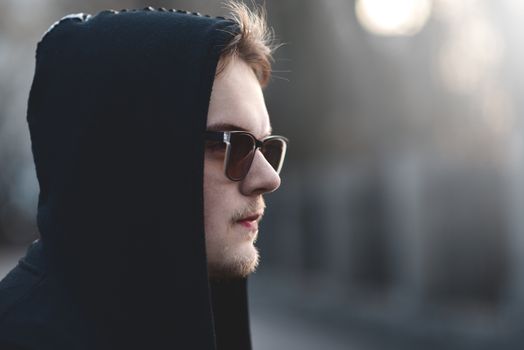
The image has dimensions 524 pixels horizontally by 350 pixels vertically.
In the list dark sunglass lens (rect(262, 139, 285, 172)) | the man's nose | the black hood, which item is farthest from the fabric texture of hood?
dark sunglass lens (rect(262, 139, 285, 172))

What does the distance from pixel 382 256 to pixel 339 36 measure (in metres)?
3.63

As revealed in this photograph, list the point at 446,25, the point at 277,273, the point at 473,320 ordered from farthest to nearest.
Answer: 1. the point at 277,273
2. the point at 446,25
3. the point at 473,320

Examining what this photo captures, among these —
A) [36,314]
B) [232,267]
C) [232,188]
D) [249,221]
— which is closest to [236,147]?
[232,188]

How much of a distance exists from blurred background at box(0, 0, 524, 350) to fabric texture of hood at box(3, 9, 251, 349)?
710cm

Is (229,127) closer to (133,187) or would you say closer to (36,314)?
(133,187)

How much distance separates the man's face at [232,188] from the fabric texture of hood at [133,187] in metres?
0.12

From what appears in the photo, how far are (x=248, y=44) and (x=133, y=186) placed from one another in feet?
2.15

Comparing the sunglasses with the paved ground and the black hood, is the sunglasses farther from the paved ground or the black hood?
the paved ground

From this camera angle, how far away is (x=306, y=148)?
1212 centimetres

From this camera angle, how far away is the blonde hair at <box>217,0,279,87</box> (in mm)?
2133

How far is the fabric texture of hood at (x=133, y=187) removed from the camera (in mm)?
1889

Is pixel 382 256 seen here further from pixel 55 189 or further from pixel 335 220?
pixel 55 189

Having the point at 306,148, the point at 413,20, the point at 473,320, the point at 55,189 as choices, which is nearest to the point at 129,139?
the point at 55,189

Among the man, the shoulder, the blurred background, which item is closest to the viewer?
the shoulder
